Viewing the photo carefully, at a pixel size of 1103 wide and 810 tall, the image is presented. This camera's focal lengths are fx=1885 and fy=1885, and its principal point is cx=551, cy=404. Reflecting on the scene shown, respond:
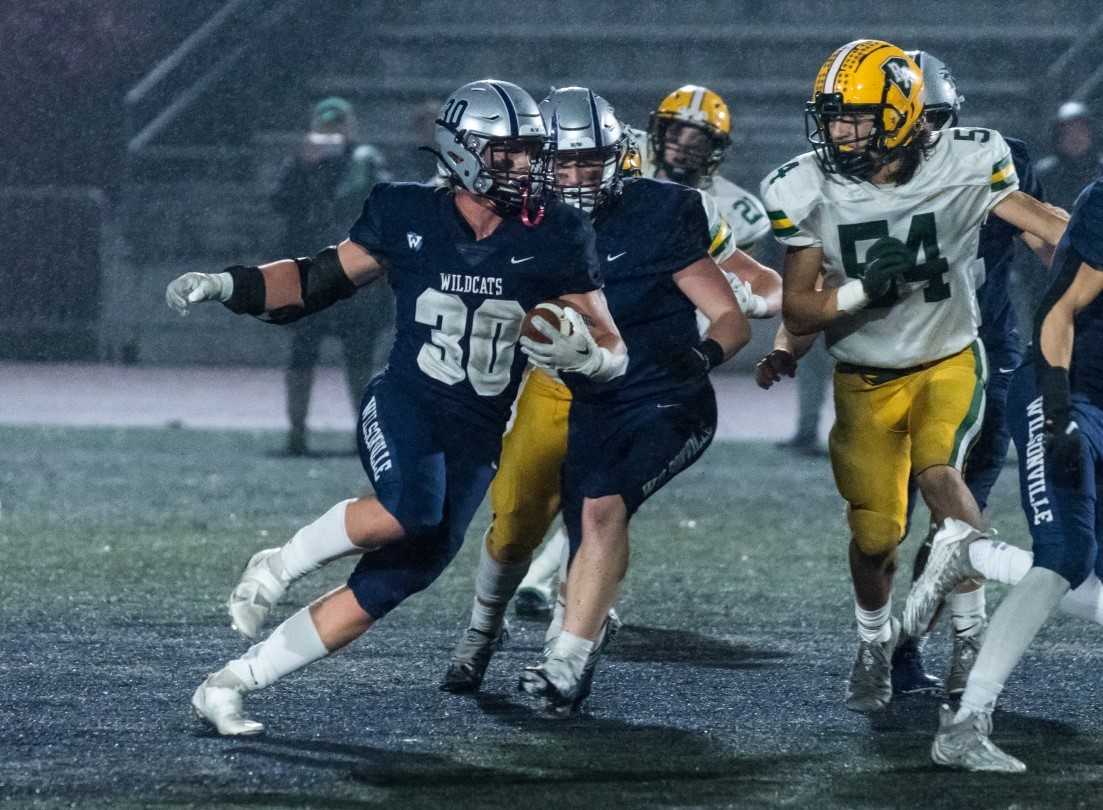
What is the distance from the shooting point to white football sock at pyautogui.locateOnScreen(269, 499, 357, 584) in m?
4.00

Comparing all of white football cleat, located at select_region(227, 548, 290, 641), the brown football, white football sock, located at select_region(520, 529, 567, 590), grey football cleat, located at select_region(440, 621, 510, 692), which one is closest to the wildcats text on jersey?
the brown football

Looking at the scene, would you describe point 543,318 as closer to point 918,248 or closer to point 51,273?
point 918,248

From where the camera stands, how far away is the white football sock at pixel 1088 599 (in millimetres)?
3959

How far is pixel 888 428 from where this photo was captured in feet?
14.8

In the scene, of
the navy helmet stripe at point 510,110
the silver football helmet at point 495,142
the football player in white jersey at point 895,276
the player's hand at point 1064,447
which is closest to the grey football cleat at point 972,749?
the player's hand at point 1064,447

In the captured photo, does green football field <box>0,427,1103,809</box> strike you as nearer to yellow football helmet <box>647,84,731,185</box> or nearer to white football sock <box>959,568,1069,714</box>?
white football sock <box>959,568,1069,714</box>

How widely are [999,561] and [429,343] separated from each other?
1.33 m

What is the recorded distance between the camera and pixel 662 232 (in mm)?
4500

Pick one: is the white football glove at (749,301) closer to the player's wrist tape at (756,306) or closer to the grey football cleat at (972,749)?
the player's wrist tape at (756,306)

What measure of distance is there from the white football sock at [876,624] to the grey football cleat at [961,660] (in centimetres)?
17

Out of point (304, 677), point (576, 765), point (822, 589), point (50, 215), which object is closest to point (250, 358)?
point (50, 215)

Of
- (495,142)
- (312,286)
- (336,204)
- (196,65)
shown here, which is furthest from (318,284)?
(196,65)

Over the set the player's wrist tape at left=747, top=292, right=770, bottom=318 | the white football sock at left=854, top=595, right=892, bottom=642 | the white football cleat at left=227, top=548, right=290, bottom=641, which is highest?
the player's wrist tape at left=747, top=292, right=770, bottom=318

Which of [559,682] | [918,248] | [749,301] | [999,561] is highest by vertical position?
[918,248]
